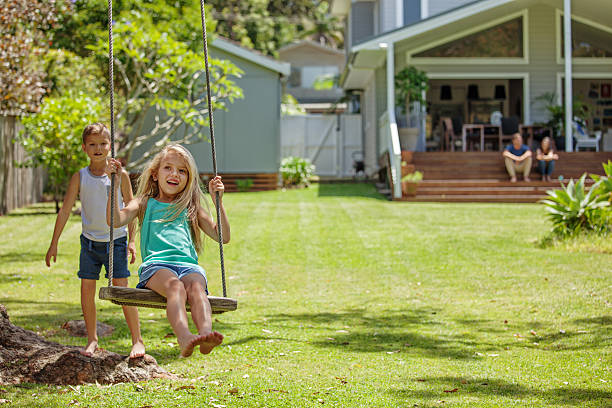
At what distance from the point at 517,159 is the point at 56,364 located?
44.0 ft

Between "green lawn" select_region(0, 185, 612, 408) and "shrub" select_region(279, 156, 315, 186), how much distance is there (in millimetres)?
7685

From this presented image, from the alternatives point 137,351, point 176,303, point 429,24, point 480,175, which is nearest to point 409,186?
point 480,175

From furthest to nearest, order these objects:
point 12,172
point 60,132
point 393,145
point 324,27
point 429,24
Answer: point 324,27, point 429,24, point 393,145, point 12,172, point 60,132

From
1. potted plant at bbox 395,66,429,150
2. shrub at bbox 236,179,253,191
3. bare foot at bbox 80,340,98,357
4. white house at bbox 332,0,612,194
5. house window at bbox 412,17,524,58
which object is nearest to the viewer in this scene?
bare foot at bbox 80,340,98,357

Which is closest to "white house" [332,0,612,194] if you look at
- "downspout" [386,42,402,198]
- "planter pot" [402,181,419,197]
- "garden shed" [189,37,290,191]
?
"downspout" [386,42,402,198]

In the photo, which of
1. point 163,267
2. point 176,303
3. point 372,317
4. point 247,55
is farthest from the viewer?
point 247,55

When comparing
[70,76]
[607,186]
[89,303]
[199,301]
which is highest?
[70,76]

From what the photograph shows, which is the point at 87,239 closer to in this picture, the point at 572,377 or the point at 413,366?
the point at 413,366

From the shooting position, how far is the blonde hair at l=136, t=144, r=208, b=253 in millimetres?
4613

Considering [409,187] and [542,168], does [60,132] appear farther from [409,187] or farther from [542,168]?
[542,168]

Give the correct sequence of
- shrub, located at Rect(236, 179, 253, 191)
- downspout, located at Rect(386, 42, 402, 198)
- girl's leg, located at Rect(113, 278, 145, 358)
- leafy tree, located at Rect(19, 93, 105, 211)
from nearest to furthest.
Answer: girl's leg, located at Rect(113, 278, 145, 358) < leafy tree, located at Rect(19, 93, 105, 211) < downspout, located at Rect(386, 42, 402, 198) < shrub, located at Rect(236, 179, 253, 191)

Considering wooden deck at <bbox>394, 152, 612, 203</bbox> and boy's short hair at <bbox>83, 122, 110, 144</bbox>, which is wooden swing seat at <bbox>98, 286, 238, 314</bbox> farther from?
wooden deck at <bbox>394, 152, 612, 203</bbox>

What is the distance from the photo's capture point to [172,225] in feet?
15.0

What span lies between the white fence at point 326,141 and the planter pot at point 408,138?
21.5 ft
